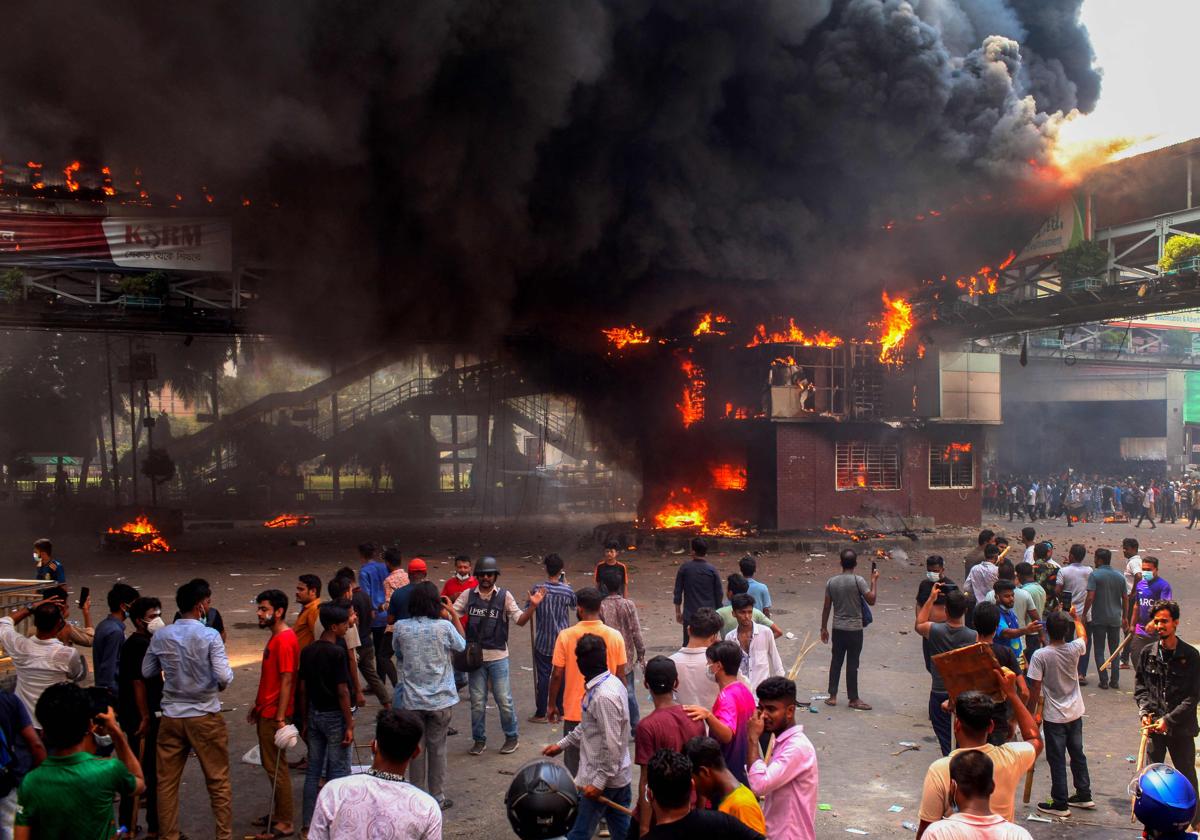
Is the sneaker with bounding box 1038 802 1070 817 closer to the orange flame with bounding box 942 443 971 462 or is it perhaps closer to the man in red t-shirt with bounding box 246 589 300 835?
the man in red t-shirt with bounding box 246 589 300 835

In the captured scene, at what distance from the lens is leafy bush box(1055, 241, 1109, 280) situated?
19.9m

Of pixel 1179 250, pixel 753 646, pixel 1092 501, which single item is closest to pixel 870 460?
pixel 1179 250

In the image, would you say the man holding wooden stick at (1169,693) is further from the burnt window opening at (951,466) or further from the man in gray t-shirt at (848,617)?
the burnt window opening at (951,466)

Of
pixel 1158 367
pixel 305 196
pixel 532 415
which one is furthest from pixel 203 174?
pixel 1158 367

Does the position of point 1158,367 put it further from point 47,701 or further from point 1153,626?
point 47,701

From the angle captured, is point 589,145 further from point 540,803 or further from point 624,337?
point 540,803

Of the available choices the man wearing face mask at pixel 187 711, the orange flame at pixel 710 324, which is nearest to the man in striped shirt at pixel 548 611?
the man wearing face mask at pixel 187 711

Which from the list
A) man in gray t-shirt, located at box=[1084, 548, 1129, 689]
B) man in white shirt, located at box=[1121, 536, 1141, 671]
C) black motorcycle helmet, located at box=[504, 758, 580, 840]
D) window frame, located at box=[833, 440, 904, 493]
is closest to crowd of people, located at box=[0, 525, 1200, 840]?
black motorcycle helmet, located at box=[504, 758, 580, 840]

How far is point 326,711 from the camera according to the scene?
555 cm

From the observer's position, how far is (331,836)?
3.26m

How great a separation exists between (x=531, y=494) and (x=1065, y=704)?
1303 inches

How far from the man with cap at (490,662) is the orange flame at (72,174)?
49.9 ft

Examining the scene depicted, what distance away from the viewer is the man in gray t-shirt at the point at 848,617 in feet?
27.7

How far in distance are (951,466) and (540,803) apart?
78.7 ft
